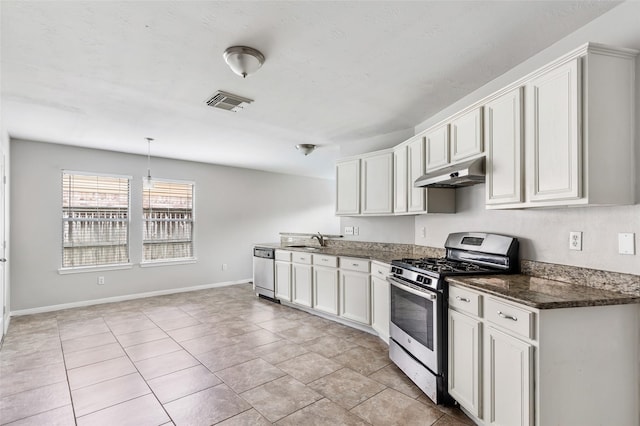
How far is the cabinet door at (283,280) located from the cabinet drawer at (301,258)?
155 mm

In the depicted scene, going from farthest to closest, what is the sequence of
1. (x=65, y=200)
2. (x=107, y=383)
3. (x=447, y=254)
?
(x=65, y=200), (x=447, y=254), (x=107, y=383)

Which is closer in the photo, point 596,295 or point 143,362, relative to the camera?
point 596,295

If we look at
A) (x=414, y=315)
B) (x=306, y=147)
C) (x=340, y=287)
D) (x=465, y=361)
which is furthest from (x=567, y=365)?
(x=306, y=147)

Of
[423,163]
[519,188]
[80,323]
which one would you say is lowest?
[80,323]

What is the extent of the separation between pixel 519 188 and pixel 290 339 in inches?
105

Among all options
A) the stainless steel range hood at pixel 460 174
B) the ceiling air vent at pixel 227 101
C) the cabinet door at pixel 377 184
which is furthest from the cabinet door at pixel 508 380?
the ceiling air vent at pixel 227 101

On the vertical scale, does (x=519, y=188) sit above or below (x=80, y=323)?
above

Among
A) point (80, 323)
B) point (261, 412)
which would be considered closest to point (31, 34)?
point (261, 412)

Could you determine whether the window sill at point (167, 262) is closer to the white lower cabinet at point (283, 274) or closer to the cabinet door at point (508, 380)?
the white lower cabinet at point (283, 274)

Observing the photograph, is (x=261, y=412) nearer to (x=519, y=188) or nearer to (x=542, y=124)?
(x=519, y=188)

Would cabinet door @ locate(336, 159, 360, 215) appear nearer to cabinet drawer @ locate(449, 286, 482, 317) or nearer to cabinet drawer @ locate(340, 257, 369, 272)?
cabinet drawer @ locate(340, 257, 369, 272)

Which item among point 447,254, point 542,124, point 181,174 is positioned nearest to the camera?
point 542,124

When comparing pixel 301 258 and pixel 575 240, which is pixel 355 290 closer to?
pixel 301 258

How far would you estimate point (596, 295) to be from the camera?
171 cm
